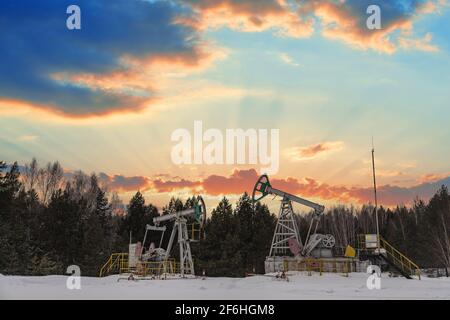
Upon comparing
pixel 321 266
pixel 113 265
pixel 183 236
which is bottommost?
pixel 113 265

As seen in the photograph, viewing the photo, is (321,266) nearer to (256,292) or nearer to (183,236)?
(183,236)

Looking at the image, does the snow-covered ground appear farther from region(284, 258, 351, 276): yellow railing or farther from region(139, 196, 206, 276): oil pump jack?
region(139, 196, 206, 276): oil pump jack

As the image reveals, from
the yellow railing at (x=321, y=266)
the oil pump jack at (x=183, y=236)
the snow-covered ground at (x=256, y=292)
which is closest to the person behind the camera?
the snow-covered ground at (x=256, y=292)

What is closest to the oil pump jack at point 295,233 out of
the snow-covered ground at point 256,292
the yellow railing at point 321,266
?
the yellow railing at point 321,266

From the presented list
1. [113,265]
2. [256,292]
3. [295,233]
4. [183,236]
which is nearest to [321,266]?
[295,233]

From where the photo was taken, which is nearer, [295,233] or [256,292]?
[256,292]

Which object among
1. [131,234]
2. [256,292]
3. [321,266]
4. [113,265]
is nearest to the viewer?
[256,292]

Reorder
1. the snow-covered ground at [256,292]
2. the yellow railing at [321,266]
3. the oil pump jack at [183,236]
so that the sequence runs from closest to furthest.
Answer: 1. the snow-covered ground at [256,292]
2. the yellow railing at [321,266]
3. the oil pump jack at [183,236]

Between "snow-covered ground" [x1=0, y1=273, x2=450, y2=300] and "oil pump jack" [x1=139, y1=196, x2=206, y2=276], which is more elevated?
"oil pump jack" [x1=139, y1=196, x2=206, y2=276]

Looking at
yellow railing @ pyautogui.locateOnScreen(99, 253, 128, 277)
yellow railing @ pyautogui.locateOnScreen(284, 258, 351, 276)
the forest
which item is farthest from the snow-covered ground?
the forest

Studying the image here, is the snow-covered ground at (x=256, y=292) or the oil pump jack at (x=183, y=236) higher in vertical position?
the oil pump jack at (x=183, y=236)

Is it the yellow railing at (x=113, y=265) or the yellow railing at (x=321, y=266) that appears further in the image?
the yellow railing at (x=113, y=265)

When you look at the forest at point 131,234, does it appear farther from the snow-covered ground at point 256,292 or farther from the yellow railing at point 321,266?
the snow-covered ground at point 256,292
